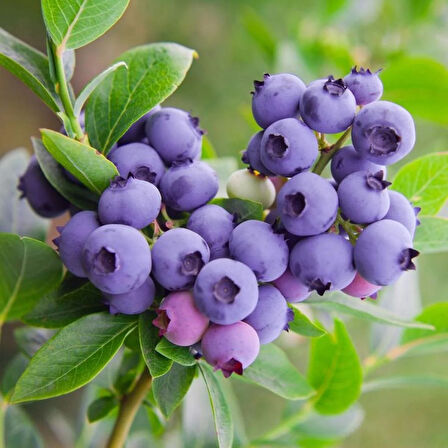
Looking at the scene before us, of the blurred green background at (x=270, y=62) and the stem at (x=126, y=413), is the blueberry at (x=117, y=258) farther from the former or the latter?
the blurred green background at (x=270, y=62)

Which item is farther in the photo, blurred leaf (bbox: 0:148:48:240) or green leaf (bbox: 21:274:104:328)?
blurred leaf (bbox: 0:148:48:240)

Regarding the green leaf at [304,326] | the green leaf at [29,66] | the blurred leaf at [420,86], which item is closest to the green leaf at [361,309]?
the green leaf at [304,326]

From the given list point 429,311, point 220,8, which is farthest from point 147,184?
point 220,8

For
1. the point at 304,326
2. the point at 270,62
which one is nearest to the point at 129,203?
the point at 304,326

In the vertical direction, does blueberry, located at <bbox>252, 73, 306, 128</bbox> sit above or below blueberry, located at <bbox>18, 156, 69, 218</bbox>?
above

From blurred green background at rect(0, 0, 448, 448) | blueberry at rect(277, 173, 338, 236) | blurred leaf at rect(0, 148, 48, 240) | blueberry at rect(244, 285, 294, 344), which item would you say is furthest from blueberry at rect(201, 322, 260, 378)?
blurred green background at rect(0, 0, 448, 448)

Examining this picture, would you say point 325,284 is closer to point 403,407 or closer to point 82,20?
point 82,20

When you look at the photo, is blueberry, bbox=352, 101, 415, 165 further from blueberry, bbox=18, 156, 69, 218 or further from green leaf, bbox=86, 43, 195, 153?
blueberry, bbox=18, 156, 69, 218

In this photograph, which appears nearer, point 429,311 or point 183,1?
point 429,311
